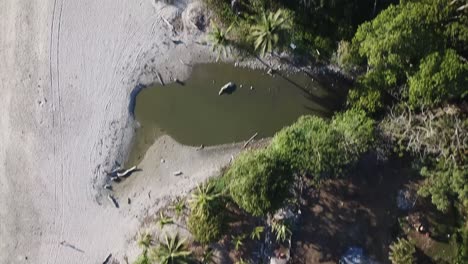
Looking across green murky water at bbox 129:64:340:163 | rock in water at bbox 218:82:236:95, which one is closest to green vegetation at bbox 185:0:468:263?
green murky water at bbox 129:64:340:163

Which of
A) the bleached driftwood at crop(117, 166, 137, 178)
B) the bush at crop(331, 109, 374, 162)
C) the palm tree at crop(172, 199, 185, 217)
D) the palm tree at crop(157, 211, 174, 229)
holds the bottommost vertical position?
the palm tree at crop(157, 211, 174, 229)

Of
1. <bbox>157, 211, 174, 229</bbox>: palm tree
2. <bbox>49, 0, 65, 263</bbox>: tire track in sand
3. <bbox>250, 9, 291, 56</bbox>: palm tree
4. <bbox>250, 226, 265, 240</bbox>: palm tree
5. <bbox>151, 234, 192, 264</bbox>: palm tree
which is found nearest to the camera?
<bbox>250, 9, 291, 56</bbox>: palm tree

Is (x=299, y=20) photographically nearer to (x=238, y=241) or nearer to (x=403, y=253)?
(x=238, y=241)

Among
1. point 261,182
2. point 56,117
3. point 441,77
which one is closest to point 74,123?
point 56,117

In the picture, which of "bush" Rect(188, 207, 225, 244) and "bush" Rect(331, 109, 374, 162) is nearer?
"bush" Rect(331, 109, 374, 162)

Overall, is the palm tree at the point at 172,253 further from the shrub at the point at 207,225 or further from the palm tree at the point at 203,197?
the palm tree at the point at 203,197

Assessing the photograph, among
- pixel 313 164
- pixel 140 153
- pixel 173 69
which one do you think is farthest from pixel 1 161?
pixel 313 164

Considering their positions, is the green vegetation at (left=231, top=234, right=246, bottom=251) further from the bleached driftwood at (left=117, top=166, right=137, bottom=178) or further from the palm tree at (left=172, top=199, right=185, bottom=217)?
the bleached driftwood at (left=117, top=166, right=137, bottom=178)

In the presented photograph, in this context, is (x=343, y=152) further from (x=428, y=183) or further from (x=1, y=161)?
(x=1, y=161)
